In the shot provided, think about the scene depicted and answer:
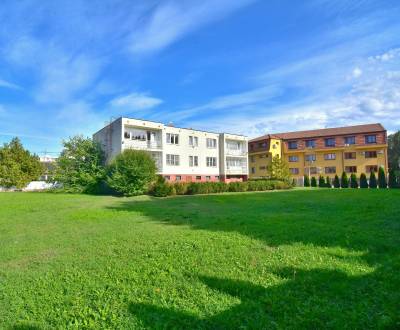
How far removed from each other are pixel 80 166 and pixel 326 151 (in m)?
43.4

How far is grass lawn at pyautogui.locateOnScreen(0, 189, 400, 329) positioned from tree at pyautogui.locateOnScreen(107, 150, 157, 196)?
714 inches

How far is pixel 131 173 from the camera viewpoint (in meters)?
26.2

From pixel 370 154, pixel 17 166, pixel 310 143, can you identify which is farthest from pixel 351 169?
pixel 17 166

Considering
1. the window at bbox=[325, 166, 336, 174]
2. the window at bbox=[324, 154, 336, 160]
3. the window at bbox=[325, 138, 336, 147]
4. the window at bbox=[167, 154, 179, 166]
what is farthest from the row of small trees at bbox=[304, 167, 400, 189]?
the window at bbox=[167, 154, 179, 166]

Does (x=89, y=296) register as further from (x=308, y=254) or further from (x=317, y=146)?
(x=317, y=146)

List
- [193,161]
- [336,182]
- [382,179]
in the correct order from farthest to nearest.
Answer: [336,182]
[382,179]
[193,161]

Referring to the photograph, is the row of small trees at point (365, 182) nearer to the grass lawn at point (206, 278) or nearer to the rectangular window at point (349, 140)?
the rectangular window at point (349, 140)

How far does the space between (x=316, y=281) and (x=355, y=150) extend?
169ft

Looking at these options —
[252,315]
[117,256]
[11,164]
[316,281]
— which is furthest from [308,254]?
[11,164]

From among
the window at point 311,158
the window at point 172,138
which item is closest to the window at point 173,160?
the window at point 172,138

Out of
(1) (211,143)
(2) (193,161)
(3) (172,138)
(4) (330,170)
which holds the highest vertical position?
(3) (172,138)

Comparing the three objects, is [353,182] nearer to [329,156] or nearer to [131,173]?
[329,156]

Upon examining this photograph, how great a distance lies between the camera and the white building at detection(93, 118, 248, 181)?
33281mm

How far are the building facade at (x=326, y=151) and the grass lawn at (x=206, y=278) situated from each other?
144 feet
